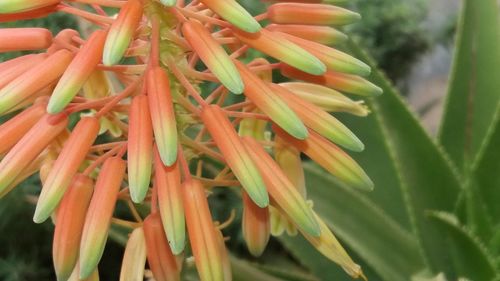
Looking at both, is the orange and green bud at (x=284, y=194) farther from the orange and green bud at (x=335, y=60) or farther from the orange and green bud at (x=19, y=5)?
the orange and green bud at (x=19, y=5)

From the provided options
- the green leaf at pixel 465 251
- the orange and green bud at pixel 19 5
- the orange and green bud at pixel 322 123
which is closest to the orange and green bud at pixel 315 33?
the orange and green bud at pixel 322 123

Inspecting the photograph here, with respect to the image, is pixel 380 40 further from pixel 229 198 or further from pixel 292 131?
pixel 292 131

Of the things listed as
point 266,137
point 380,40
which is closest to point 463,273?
point 266,137

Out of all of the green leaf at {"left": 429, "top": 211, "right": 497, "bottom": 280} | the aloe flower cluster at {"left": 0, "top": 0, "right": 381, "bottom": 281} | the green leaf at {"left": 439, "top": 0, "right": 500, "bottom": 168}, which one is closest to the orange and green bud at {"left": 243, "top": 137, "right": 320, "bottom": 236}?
the aloe flower cluster at {"left": 0, "top": 0, "right": 381, "bottom": 281}

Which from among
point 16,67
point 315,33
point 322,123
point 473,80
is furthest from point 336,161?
point 473,80

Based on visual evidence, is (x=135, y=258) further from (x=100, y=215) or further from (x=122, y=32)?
(x=122, y=32)

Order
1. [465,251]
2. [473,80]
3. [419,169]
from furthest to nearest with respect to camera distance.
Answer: [473,80] < [419,169] < [465,251]
